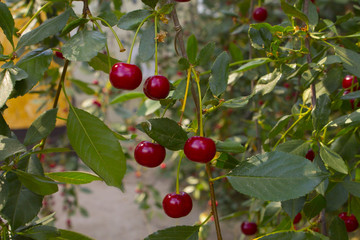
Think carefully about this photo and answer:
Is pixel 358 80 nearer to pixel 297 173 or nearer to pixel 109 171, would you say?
pixel 297 173

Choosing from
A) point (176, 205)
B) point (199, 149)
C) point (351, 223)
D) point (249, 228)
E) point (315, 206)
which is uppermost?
point (199, 149)

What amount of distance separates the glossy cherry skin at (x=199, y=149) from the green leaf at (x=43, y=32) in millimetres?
244

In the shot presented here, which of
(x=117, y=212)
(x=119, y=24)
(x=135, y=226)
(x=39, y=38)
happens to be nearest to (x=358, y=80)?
(x=119, y=24)

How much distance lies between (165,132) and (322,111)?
0.25 m

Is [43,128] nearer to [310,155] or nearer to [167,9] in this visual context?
[167,9]

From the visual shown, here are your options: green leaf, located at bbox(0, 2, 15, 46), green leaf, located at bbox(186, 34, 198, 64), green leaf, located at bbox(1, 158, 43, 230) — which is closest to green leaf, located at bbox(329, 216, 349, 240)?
green leaf, located at bbox(186, 34, 198, 64)

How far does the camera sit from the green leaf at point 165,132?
1.67 feet

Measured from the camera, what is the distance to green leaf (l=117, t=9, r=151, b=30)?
21.4 inches

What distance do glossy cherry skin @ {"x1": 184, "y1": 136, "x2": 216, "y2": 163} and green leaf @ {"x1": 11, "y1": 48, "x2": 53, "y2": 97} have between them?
0.75ft

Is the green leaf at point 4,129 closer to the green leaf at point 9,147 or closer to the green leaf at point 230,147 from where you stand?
the green leaf at point 9,147

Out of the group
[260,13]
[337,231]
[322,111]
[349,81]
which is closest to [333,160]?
[322,111]

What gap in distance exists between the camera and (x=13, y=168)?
0.54 meters

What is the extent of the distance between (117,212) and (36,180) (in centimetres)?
308

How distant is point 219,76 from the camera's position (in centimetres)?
57
